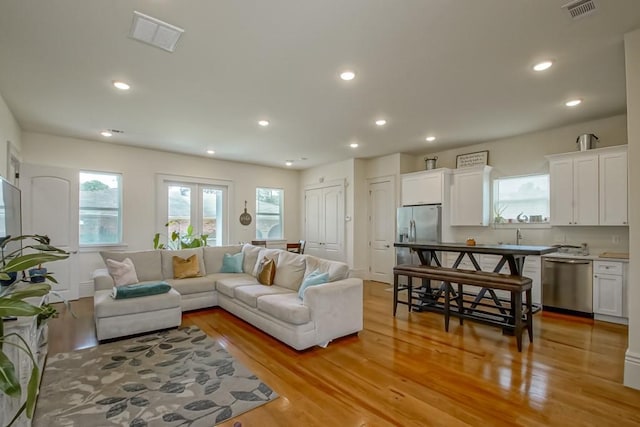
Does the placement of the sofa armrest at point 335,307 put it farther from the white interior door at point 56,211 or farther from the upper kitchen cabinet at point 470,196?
the white interior door at point 56,211

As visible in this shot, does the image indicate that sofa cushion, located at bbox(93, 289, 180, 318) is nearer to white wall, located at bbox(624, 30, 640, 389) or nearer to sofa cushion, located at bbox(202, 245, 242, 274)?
sofa cushion, located at bbox(202, 245, 242, 274)

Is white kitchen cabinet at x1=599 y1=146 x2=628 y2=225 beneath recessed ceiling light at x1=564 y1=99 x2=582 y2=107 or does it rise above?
beneath

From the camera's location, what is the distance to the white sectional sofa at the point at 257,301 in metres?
3.26

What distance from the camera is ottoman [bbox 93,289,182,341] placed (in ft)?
11.4

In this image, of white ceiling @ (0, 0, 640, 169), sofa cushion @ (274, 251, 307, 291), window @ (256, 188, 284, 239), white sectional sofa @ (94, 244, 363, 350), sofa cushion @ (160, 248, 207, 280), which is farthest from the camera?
window @ (256, 188, 284, 239)

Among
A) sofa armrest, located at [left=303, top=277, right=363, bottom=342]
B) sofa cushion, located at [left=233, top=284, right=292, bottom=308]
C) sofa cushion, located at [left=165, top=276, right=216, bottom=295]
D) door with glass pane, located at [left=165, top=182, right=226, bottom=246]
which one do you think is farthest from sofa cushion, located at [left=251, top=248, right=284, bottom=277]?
door with glass pane, located at [left=165, top=182, right=226, bottom=246]

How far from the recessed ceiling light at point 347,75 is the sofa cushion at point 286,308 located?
236 centimetres

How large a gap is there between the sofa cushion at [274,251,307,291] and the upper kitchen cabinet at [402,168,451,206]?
3037 millimetres

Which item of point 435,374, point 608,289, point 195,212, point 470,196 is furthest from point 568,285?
point 195,212

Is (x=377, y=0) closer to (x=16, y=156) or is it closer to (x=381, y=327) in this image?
(x=381, y=327)

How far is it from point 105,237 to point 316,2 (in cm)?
572

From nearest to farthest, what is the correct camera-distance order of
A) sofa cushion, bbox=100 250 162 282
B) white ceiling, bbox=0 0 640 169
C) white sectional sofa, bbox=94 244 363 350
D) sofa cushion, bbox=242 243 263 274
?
1. white ceiling, bbox=0 0 640 169
2. white sectional sofa, bbox=94 244 363 350
3. sofa cushion, bbox=100 250 162 282
4. sofa cushion, bbox=242 243 263 274

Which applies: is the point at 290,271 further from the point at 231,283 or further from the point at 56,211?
the point at 56,211

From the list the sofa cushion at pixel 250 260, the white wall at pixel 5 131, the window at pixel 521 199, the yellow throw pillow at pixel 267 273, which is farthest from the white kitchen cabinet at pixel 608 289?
the white wall at pixel 5 131
